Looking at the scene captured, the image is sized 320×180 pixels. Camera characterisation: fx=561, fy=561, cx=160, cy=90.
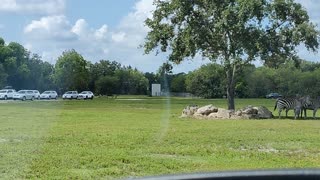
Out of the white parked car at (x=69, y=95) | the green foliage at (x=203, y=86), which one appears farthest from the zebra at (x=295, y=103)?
the green foliage at (x=203, y=86)

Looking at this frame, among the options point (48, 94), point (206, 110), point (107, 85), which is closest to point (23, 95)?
point (107, 85)

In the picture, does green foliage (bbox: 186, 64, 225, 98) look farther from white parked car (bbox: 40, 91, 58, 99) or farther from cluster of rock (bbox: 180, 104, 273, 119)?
cluster of rock (bbox: 180, 104, 273, 119)

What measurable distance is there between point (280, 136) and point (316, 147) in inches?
124

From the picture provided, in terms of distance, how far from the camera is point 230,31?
28.9 meters

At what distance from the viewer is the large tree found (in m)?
28.3

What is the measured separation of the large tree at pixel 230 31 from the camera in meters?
28.3

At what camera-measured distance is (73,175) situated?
8648mm

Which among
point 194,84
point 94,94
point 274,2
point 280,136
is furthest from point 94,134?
point 194,84

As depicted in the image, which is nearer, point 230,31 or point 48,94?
point 230,31

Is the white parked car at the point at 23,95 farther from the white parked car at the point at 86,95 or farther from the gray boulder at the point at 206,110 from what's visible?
the gray boulder at the point at 206,110

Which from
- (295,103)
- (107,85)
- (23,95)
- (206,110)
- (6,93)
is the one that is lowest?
(206,110)

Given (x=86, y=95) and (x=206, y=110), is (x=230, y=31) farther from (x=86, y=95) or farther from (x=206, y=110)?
(x=86, y=95)

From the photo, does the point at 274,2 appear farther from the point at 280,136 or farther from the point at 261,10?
the point at 280,136

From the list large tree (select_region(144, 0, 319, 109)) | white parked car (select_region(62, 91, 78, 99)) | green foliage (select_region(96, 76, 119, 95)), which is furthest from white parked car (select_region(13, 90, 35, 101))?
large tree (select_region(144, 0, 319, 109))
